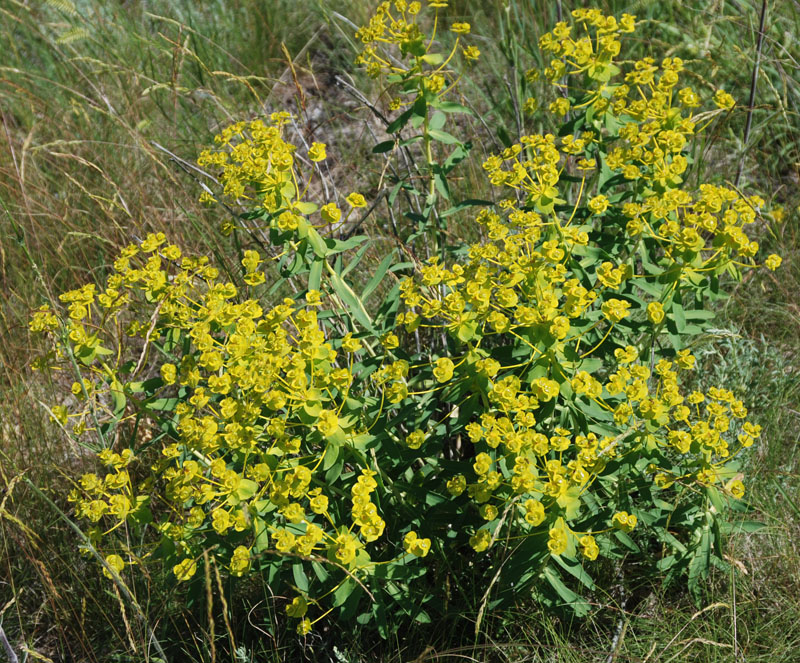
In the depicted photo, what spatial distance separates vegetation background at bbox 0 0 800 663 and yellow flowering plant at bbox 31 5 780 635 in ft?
0.60

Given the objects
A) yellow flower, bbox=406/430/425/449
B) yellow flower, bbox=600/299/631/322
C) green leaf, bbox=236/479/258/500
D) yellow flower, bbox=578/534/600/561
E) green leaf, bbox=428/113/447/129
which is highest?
green leaf, bbox=428/113/447/129

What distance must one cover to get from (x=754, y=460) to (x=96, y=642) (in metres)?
2.23

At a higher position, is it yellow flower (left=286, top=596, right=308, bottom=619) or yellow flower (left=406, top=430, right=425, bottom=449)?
yellow flower (left=406, top=430, right=425, bottom=449)

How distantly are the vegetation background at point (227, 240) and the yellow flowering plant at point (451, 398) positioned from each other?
183mm

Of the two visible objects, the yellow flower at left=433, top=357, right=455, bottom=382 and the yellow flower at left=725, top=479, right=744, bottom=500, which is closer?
the yellow flower at left=433, top=357, right=455, bottom=382

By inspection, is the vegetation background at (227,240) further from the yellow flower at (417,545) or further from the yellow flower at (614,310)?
the yellow flower at (614,310)

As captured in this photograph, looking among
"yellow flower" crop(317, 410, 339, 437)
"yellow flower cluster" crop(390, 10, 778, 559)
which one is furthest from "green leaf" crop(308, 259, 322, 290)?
"yellow flower" crop(317, 410, 339, 437)

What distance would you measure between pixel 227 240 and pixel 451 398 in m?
2.15

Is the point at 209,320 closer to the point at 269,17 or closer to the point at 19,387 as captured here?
the point at 19,387

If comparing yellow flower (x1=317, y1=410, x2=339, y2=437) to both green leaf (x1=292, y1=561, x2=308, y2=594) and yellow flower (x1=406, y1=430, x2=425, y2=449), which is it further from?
green leaf (x1=292, y1=561, x2=308, y2=594)

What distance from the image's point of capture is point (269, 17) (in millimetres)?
4902

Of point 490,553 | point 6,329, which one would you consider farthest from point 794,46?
point 6,329

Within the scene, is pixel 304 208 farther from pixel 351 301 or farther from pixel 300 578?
pixel 300 578

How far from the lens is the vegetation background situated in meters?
2.33
